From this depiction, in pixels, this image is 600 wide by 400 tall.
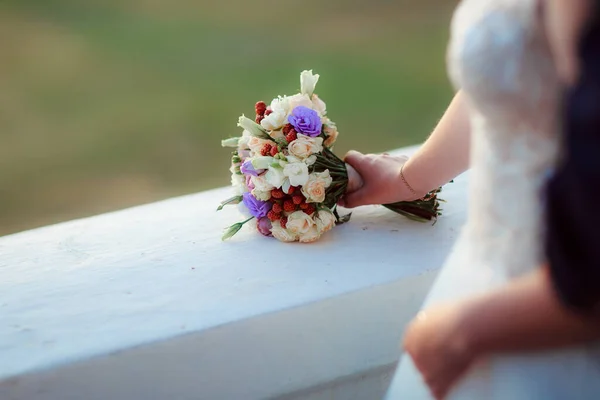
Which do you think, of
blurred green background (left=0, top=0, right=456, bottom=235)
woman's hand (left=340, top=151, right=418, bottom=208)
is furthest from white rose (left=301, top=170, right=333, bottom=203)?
blurred green background (left=0, top=0, right=456, bottom=235)

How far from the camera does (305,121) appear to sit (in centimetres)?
155

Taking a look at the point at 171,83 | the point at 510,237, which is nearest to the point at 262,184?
the point at 510,237

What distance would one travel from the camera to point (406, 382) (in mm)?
1051

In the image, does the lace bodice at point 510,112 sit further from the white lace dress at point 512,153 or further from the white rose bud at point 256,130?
the white rose bud at point 256,130

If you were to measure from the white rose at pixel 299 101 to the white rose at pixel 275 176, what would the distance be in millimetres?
137

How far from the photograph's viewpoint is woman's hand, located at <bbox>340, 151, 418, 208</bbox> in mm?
1595

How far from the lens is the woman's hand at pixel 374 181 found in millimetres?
1595

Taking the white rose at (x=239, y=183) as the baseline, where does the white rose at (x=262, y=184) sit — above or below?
above

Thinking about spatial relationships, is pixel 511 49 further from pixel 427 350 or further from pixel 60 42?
pixel 60 42

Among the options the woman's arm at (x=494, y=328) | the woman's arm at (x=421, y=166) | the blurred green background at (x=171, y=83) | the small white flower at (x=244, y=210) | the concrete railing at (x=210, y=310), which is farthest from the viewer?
the blurred green background at (x=171, y=83)

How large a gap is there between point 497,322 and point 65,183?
4.54 m

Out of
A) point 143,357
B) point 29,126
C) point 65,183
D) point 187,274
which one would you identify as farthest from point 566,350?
point 29,126

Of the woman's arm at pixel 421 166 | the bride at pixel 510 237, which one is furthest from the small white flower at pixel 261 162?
the bride at pixel 510 237

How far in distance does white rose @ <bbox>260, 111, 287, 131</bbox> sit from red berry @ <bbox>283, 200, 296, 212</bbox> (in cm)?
15
